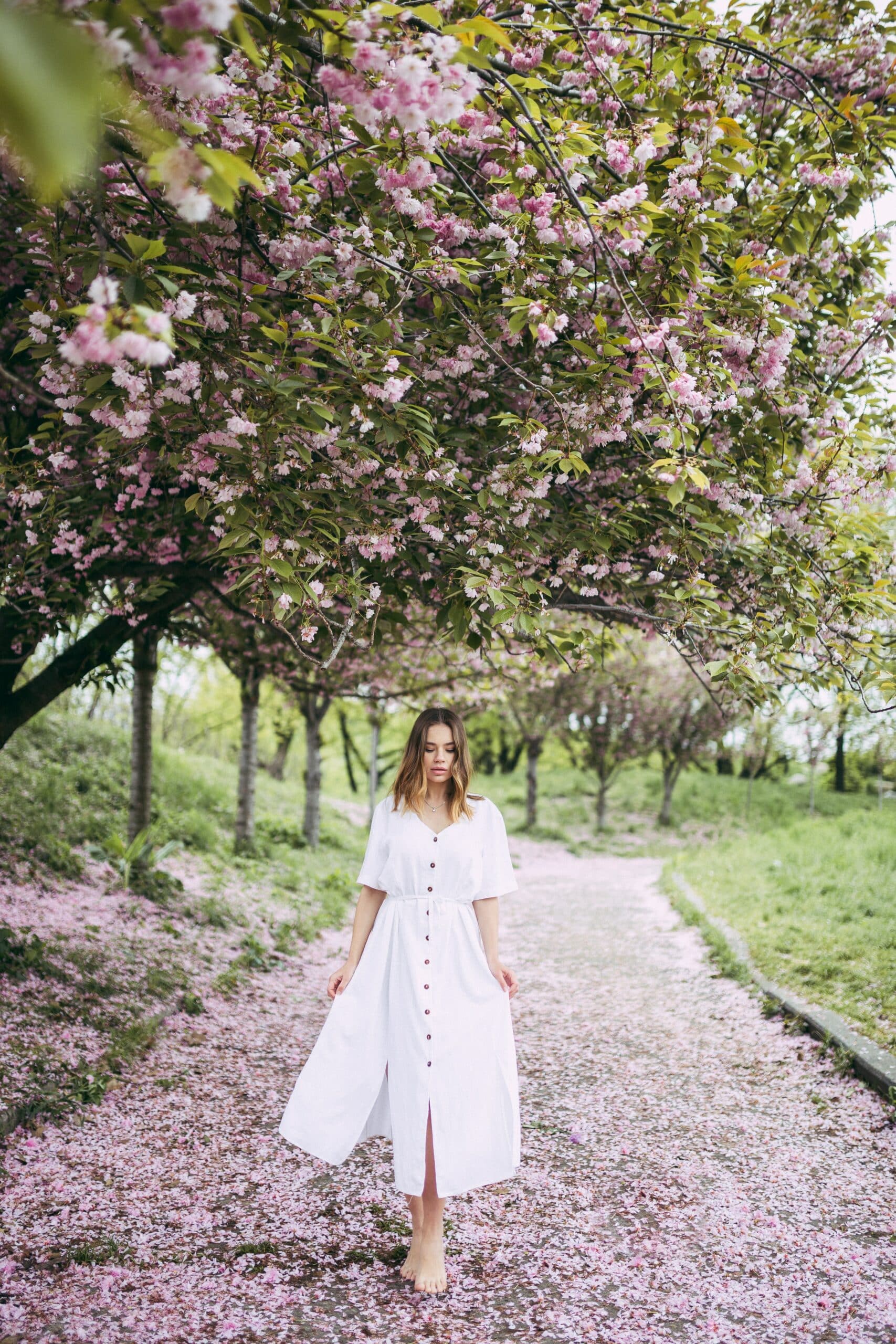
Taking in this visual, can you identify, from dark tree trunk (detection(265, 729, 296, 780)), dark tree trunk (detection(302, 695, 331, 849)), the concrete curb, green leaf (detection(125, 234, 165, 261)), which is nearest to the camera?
green leaf (detection(125, 234, 165, 261))

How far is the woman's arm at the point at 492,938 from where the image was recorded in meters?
3.36

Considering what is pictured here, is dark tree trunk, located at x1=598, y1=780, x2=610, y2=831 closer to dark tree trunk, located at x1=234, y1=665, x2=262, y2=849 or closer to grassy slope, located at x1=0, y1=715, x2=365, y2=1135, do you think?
grassy slope, located at x1=0, y1=715, x2=365, y2=1135

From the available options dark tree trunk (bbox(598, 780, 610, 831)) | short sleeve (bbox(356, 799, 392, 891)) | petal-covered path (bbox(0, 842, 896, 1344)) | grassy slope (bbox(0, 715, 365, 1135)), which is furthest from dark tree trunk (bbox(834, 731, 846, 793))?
short sleeve (bbox(356, 799, 392, 891))

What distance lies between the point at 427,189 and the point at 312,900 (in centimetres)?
925

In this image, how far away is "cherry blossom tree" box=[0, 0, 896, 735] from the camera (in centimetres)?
302

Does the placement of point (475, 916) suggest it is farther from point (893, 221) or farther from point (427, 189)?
point (893, 221)

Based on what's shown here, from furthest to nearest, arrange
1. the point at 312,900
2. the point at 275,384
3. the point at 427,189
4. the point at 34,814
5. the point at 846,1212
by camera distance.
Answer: the point at 312,900, the point at 34,814, the point at 846,1212, the point at 427,189, the point at 275,384

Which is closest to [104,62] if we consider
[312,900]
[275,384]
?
[275,384]

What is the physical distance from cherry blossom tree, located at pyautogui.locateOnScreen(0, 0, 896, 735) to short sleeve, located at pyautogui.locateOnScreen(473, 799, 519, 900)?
78cm

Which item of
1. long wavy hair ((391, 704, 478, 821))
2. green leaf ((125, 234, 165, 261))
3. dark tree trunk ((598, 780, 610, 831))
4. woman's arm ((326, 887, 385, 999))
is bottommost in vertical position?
dark tree trunk ((598, 780, 610, 831))

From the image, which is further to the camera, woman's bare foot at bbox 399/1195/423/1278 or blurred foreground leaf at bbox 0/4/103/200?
woman's bare foot at bbox 399/1195/423/1278

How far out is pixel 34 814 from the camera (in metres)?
9.16

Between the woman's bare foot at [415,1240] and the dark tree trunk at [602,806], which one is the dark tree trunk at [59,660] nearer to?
the woman's bare foot at [415,1240]

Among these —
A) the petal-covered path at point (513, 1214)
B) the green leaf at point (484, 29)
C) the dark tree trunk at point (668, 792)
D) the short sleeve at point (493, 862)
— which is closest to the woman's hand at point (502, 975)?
the short sleeve at point (493, 862)
